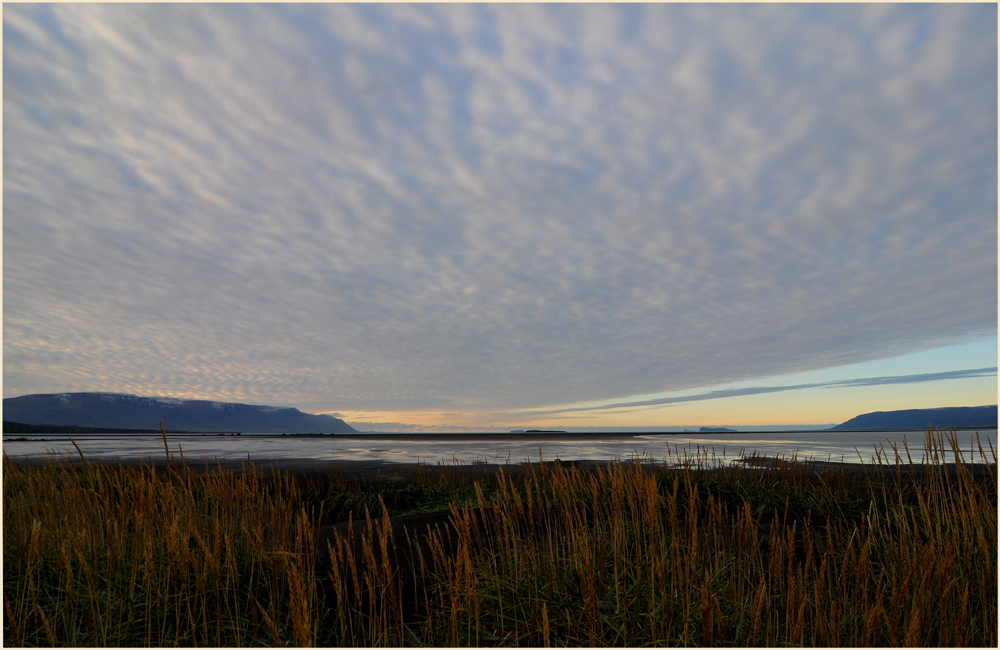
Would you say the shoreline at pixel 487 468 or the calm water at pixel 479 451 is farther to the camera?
the calm water at pixel 479 451

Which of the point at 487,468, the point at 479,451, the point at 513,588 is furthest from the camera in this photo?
the point at 479,451

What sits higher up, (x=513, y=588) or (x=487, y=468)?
(x=513, y=588)

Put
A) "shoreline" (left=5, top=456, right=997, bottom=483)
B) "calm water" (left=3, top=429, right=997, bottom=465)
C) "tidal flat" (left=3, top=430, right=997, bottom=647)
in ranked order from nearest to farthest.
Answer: "tidal flat" (left=3, top=430, right=997, bottom=647)
"shoreline" (left=5, top=456, right=997, bottom=483)
"calm water" (left=3, top=429, right=997, bottom=465)

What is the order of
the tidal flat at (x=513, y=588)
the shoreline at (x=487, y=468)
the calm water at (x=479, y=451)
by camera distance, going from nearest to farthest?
the tidal flat at (x=513, y=588)
the shoreline at (x=487, y=468)
the calm water at (x=479, y=451)

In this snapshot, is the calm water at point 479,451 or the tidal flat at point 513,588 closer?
the tidal flat at point 513,588

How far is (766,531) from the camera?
7.88 m

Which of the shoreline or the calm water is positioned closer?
the shoreline

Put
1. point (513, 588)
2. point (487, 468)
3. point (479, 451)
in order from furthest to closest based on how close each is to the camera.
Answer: point (479, 451)
point (487, 468)
point (513, 588)

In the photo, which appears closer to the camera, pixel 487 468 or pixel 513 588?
pixel 513 588

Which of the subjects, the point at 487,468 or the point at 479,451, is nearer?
the point at 487,468

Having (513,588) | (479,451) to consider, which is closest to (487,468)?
(513,588)

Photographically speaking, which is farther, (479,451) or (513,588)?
(479,451)

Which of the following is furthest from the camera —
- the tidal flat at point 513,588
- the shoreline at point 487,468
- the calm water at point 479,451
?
the calm water at point 479,451

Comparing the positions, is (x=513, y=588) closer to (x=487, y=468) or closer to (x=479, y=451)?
(x=487, y=468)
